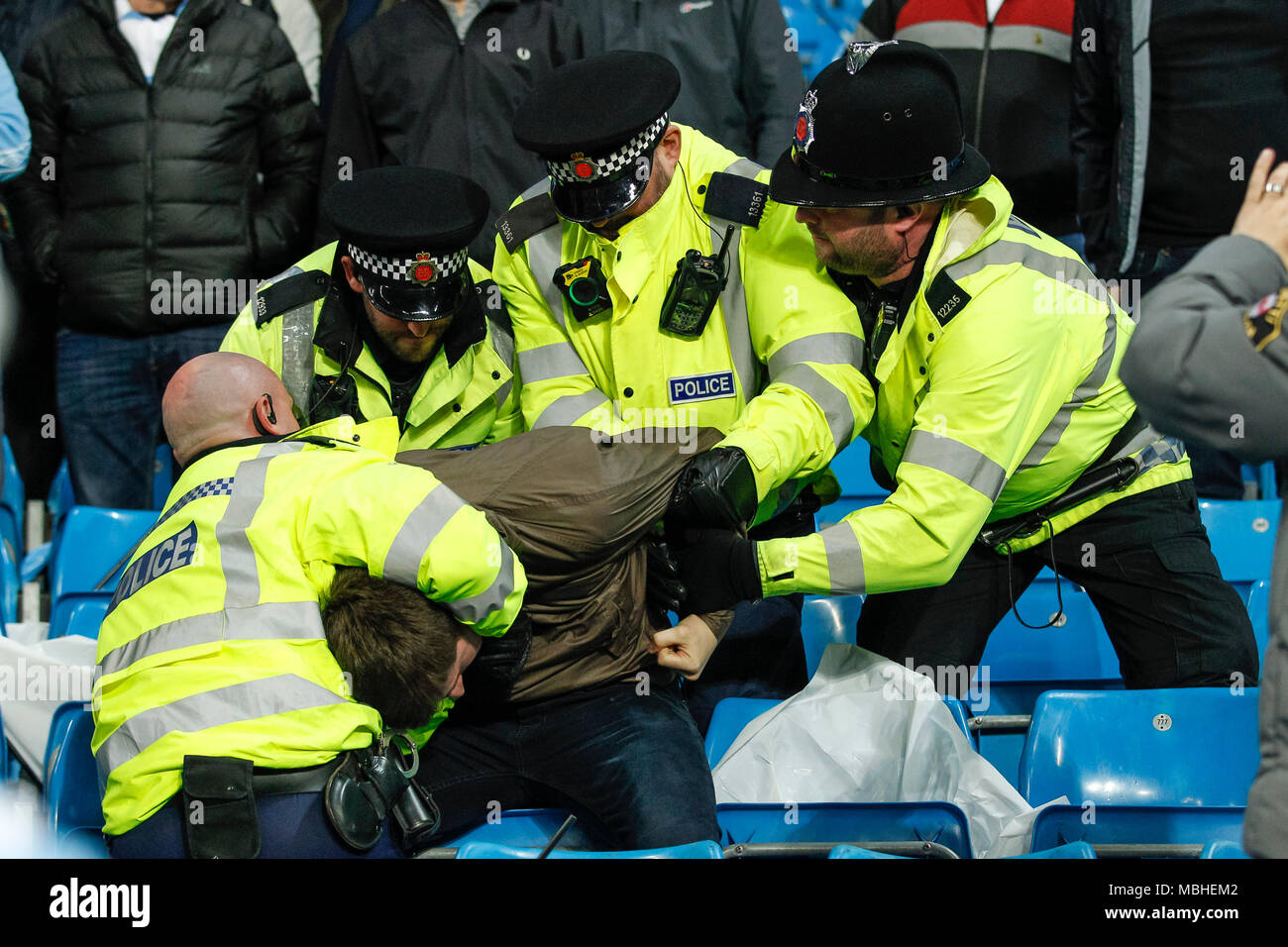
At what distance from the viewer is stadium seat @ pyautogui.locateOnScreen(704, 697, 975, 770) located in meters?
3.12

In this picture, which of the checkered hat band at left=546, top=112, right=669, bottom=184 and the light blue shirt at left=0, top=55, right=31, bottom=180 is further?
the light blue shirt at left=0, top=55, right=31, bottom=180

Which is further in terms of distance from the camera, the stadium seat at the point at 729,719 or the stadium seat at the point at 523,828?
the stadium seat at the point at 729,719

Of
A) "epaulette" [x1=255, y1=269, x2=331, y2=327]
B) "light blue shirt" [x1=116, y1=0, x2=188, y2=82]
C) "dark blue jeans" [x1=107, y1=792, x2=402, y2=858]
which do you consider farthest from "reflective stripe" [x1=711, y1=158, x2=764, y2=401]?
"light blue shirt" [x1=116, y1=0, x2=188, y2=82]

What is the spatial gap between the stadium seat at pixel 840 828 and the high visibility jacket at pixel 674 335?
2.96 ft

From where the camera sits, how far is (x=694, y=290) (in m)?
3.48

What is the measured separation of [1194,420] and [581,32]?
325 cm

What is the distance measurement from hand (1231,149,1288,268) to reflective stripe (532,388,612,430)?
Answer: 1.92 metres

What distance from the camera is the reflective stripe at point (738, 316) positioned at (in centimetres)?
352

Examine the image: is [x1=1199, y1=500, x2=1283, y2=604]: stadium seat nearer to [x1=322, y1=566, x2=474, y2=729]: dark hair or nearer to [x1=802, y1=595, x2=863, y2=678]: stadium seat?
[x1=802, y1=595, x2=863, y2=678]: stadium seat

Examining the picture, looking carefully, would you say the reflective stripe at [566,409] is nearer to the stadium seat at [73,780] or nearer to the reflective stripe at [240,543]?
the reflective stripe at [240,543]

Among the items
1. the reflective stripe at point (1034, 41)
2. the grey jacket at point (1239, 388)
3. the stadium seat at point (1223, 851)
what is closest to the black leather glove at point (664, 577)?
the stadium seat at point (1223, 851)

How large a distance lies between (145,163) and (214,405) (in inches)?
82.3

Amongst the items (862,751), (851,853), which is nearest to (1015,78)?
(862,751)

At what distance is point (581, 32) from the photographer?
459 centimetres
